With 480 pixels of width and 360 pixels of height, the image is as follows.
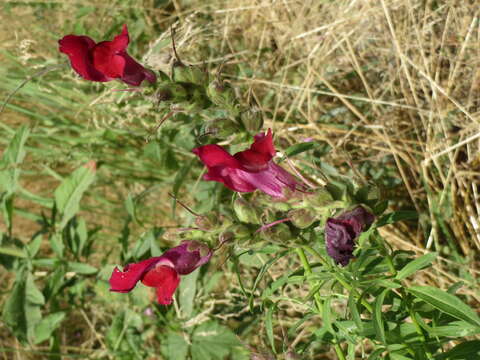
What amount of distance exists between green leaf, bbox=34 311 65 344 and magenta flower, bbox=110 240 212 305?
3.42 ft

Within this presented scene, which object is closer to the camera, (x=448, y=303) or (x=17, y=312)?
(x=448, y=303)

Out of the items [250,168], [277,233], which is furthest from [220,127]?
[277,233]

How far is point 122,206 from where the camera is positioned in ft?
8.71

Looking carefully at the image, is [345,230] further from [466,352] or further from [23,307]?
[23,307]

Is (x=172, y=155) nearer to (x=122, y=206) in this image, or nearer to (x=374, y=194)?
(x=122, y=206)

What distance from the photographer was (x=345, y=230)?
3.29 feet

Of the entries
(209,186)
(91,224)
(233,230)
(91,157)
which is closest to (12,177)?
(91,157)

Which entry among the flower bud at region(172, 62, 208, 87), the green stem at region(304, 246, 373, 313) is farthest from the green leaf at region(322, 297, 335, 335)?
the flower bud at region(172, 62, 208, 87)

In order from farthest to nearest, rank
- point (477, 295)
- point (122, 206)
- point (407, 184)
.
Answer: point (122, 206) < point (407, 184) < point (477, 295)

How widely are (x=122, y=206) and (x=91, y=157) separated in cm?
36

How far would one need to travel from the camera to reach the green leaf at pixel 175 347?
195 centimetres

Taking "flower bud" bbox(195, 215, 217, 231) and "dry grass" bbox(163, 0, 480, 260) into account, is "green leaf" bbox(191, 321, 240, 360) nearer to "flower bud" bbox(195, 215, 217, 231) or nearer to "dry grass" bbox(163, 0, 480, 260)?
"dry grass" bbox(163, 0, 480, 260)

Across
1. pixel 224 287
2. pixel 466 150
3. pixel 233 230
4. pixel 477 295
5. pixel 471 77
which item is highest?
pixel 233 230

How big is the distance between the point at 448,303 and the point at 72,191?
140 cm
